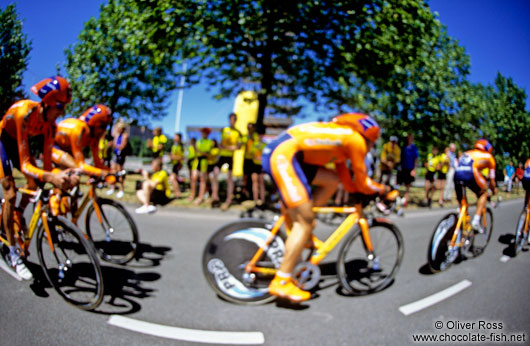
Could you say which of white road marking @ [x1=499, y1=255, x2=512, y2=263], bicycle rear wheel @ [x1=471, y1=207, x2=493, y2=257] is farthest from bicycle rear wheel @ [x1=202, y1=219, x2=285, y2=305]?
bicycle rear wheel @ [x1=471, y1=207, x2=493, y2=257]

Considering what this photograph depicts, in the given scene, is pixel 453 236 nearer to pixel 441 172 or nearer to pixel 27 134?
pixel 27 134

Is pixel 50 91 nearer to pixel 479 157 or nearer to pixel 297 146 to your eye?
pixel 297 146

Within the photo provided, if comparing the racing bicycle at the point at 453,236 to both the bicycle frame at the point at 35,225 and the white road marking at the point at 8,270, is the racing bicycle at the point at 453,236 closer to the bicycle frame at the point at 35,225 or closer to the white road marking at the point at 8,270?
the bicycle frame at the point at 35,225

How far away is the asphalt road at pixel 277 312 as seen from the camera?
1.90m

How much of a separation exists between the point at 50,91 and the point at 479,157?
4.33m

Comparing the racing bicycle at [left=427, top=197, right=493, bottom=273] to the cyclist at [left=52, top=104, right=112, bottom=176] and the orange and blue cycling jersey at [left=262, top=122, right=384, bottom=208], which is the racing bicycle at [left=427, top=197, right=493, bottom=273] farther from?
the cyclist at [left=52, top=104, right=112, bottom=176]

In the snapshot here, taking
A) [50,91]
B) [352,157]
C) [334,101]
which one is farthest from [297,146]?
[334,101]

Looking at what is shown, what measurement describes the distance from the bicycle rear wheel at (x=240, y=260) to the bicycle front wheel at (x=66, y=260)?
97cm

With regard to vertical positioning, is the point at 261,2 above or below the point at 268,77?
above

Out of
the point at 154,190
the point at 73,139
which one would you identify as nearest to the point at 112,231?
Result: the point at 73,139

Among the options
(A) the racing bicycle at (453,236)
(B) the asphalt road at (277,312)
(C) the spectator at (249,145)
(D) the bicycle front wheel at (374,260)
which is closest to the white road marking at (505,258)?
(B) the asphalt road at (277,312)

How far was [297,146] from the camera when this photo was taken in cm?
255

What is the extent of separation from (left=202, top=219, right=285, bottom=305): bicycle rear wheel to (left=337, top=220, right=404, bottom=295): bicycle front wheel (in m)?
0.75

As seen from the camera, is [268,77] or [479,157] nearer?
[479,157]
